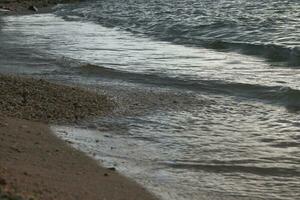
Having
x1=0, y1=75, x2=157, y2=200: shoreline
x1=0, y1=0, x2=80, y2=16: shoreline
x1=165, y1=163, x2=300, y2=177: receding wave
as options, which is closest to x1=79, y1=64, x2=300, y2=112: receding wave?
x1=0, y1=75, x2=157, y2=200: shoreline

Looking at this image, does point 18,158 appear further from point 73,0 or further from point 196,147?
point 73,0

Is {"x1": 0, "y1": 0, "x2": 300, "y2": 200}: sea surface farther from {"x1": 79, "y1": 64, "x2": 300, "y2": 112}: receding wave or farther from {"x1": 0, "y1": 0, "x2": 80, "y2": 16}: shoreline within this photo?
{"x1": 0, "y1": 0, "x2": 80, "y2": 16}: shoreline

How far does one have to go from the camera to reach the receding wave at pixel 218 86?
36.5 feet

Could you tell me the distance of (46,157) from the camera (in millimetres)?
6910

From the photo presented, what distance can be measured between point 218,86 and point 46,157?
612 centimetres

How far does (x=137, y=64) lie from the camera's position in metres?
15.1

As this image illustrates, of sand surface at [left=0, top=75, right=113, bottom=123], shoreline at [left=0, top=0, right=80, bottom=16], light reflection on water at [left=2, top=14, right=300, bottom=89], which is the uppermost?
sand surface at [left=0, top=75, right=113, bottom=123]

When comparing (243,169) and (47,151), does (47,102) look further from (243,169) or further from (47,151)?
(243,169)

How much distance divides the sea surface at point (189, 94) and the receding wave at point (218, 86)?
0.07ft

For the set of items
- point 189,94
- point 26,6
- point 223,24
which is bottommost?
point 26,6

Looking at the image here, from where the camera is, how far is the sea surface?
6.97 metres

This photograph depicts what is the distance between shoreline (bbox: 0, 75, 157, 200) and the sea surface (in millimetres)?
298

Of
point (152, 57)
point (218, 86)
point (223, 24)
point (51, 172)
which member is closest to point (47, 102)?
point (51, 172)

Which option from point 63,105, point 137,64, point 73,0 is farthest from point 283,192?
point 73,0
